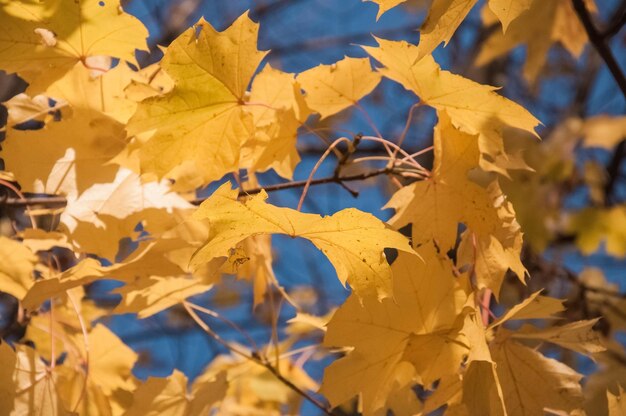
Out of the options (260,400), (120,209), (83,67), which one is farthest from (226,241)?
(260,400)

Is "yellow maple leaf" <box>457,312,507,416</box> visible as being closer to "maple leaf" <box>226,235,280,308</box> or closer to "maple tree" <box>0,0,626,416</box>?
"maple tree" <box>0,0,626,416</box>

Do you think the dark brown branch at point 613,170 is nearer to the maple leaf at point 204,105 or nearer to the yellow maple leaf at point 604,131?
the yellow maple leaf at point 604,131

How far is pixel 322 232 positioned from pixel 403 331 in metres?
0.26

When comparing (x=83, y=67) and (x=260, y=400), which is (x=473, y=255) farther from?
(x=260, y=400)

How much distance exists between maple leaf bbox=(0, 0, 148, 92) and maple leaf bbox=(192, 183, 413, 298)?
421mm

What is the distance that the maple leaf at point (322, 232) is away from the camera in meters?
0.80

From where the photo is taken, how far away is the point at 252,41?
986mm

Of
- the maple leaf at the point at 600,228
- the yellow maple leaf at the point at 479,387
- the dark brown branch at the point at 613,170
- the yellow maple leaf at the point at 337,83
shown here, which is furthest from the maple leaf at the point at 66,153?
the maple leaf at the point at 600,228

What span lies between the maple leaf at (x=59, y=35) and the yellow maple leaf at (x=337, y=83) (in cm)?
29

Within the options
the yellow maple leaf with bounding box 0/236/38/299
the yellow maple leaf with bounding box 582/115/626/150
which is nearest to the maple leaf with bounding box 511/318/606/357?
the yellow maple leaf with bounding box 0/236/38/299

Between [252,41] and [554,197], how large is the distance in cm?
303

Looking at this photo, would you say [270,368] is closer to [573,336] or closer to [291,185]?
[291,185]

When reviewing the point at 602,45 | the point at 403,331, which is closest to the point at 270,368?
the point at 403,331

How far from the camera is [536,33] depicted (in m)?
1.91
